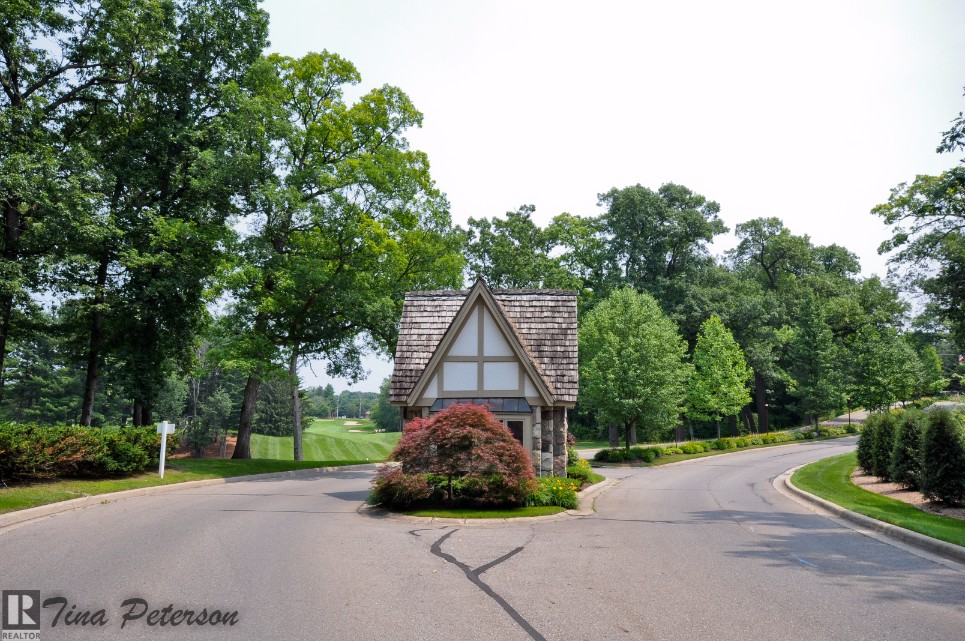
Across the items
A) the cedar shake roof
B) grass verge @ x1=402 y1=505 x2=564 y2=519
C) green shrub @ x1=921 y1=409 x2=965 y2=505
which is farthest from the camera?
the cedar shake roof

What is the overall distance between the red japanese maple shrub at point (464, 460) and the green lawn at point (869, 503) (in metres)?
8.28

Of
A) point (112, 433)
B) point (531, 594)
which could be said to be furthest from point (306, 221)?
point (531, 594)

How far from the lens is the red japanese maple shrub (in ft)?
48.3

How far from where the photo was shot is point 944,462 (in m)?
15.8

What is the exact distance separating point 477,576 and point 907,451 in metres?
17.4

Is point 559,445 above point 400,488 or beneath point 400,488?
above

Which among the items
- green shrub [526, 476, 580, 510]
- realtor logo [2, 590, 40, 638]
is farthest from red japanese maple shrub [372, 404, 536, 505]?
realtor logo [2, 590, 40, 638]

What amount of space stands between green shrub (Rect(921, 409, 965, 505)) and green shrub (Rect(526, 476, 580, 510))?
9.38m

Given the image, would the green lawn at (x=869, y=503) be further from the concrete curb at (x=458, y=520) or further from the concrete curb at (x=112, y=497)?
the concrete curb at (x=112, y=497)

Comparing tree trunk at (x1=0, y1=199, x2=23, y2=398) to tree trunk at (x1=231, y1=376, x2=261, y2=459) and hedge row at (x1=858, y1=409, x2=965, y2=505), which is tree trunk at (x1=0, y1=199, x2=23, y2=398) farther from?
hedge row at (x1=858, y1=409, x2=965, y2=505)

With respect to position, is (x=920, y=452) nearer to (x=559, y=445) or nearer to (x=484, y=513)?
(x=559, y=445)

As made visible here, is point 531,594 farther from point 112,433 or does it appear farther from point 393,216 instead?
point 393,216

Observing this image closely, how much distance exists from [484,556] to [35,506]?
10.3 metres

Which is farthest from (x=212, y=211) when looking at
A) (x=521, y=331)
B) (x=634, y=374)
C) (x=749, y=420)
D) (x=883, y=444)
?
(x=749, y=420)
